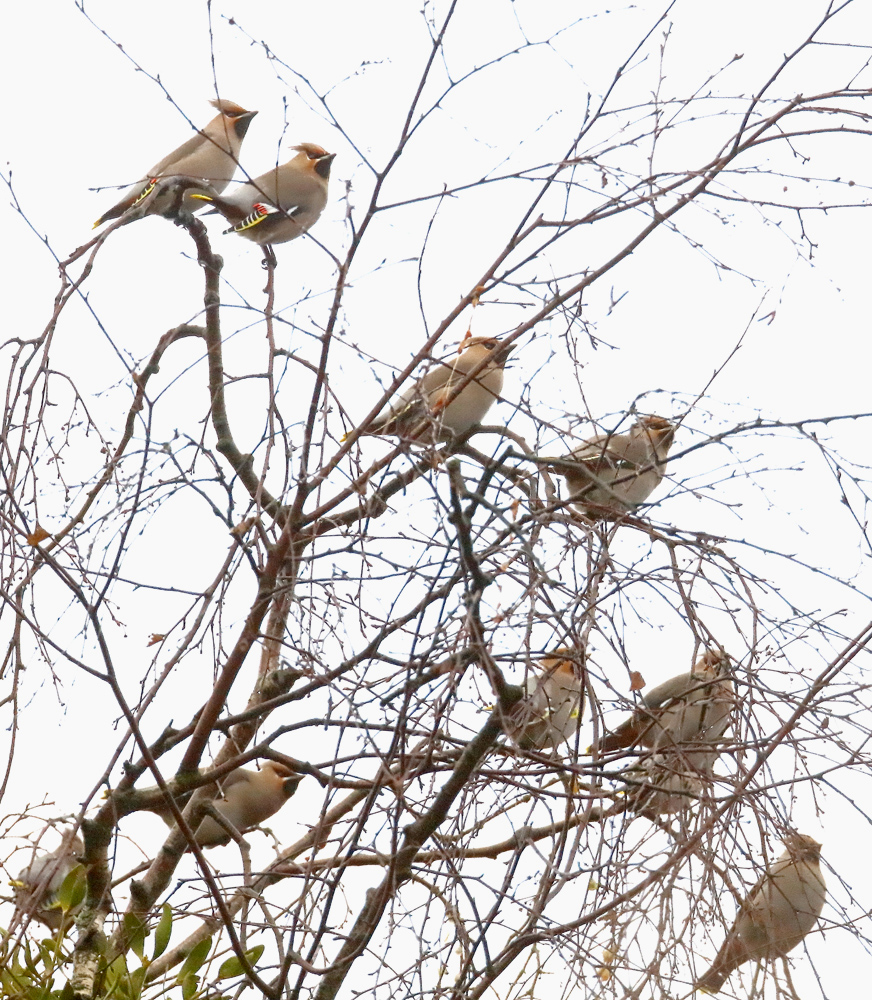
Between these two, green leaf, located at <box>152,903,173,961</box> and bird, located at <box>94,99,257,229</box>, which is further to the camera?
bird, located at <box>94,99,257,229</box>

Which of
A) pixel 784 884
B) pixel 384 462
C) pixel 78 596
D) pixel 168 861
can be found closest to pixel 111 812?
pixel 168 861

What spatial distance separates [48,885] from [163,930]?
285mm

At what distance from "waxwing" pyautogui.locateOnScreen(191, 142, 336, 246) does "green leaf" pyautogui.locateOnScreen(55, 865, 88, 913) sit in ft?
6.32

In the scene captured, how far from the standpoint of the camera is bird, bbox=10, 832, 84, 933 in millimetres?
2234

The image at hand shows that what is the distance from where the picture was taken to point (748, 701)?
7.75 feet

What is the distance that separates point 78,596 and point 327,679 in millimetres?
428

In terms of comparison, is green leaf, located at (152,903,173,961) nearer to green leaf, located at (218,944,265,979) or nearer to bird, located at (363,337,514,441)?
green leaf, located at (218,944,265,979)

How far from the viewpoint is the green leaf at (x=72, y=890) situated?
2.77 metres

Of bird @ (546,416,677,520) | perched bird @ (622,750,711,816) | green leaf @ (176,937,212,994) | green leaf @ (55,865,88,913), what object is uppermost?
bird @ (546,416,677,520)

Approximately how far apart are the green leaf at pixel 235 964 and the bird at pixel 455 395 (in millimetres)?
1050

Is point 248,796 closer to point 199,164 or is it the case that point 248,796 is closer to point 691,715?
point 691,715

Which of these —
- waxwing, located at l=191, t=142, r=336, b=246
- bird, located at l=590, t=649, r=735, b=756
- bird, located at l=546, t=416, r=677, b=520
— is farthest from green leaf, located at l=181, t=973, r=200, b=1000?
waxwing, located at l=191, t=142, r=336, b=246

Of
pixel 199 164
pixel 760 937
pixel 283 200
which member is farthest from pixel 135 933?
pixel 199 164

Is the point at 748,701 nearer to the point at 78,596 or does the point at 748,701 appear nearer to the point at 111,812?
the point at 78,596
